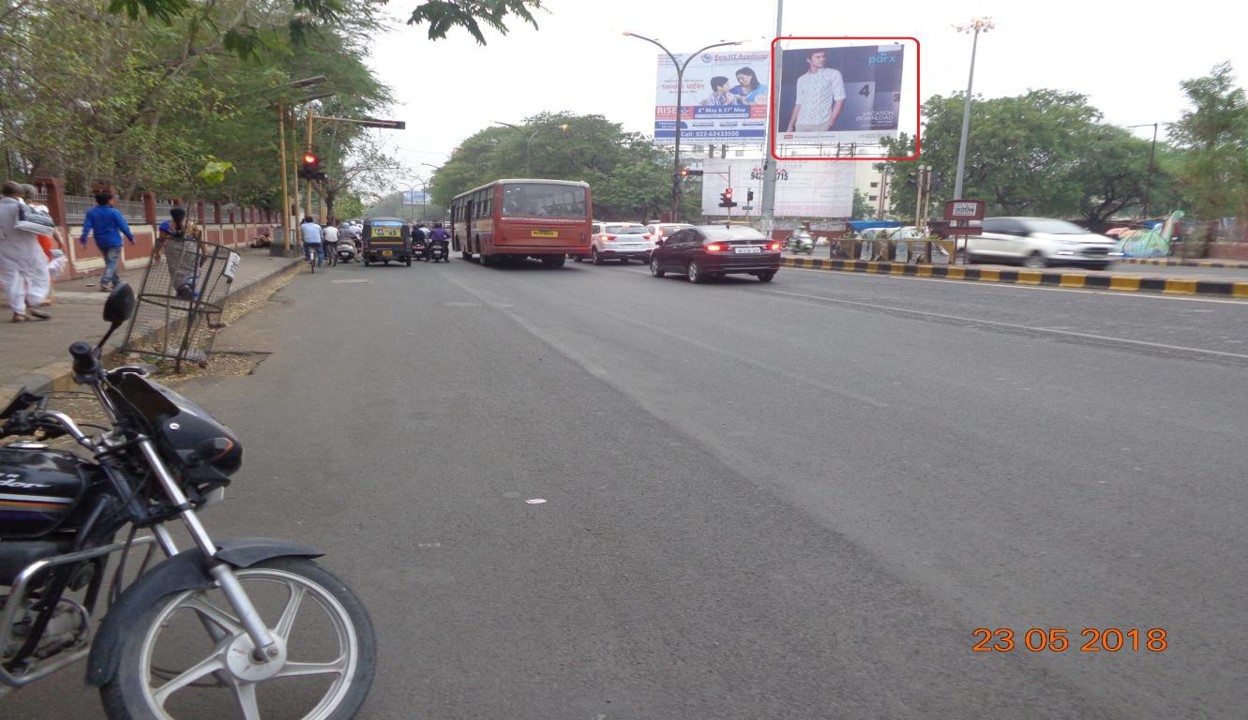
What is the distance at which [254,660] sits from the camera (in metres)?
2.38

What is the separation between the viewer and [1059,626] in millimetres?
3145

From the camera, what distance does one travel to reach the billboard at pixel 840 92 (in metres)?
38.8

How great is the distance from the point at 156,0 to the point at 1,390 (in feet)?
9.42

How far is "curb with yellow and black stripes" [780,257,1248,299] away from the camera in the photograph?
628 inches

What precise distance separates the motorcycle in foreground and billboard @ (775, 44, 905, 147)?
3832cm

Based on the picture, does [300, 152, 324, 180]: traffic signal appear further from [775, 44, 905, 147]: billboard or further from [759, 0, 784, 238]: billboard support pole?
[775, 44, 905, 147]: billboard

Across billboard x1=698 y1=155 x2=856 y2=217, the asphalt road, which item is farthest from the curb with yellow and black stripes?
billboard x1=698 y1=155 x2=856 y2=217

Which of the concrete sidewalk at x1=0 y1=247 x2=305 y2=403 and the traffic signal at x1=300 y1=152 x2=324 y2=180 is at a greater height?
the traffic signal at x1=300 y1=152 x2=324 y2=180

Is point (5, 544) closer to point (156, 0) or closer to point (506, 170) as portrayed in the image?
point (156, 0)

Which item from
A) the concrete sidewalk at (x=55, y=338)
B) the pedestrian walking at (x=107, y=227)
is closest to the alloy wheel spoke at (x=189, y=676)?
the concrete sidewalk at (x=55, y=338)

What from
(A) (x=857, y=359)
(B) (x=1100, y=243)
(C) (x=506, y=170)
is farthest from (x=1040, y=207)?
(A) (x=857, y=359)

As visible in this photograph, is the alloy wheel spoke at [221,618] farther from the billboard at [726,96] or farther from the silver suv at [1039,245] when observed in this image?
the billboard at [726,96]

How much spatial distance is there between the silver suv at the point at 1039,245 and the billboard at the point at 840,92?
16940mm
